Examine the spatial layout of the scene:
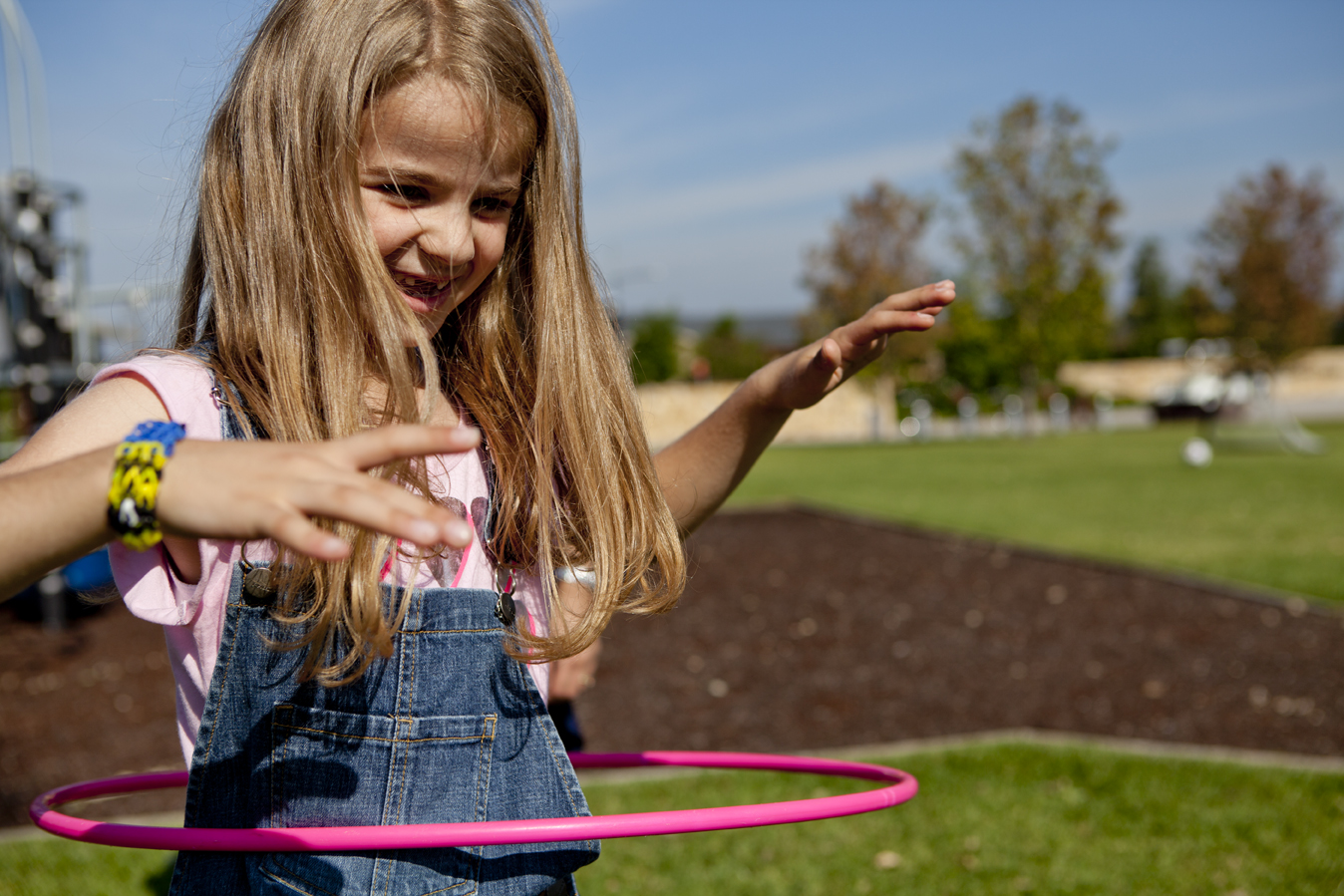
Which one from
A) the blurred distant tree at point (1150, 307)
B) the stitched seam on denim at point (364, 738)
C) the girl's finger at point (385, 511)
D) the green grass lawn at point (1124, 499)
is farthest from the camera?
the blurred distant tree at point (1150, 307)

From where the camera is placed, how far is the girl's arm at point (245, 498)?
3.23 feet

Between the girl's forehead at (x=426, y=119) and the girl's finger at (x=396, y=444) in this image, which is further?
the girl's forehead at (x=426, y=119)

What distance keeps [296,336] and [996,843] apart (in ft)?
12.5

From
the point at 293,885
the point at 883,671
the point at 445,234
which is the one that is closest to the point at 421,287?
the point at 445,234

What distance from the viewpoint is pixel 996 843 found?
447cm

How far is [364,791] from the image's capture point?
5.55 feet

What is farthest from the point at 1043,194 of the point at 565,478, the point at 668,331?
the point at 565,478

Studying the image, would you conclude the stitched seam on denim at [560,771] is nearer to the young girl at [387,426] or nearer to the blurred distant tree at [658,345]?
the young girl at [387,426]

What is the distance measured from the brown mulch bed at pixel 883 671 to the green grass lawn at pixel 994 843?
0.80m

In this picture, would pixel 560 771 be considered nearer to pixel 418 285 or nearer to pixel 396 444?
pixel 418 285

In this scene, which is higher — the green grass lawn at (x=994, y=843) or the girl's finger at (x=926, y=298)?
the girl's finger at (x=926, y=298)

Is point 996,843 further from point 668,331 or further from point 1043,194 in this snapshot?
point 668,331

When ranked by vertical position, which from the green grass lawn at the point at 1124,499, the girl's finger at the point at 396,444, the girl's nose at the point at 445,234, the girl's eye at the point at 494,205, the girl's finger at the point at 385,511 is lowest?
the green grass lawn at the point at 1124,499

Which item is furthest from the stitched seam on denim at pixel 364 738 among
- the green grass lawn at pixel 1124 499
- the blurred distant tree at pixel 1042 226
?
the blurred distant tree at pixel 1042 226
